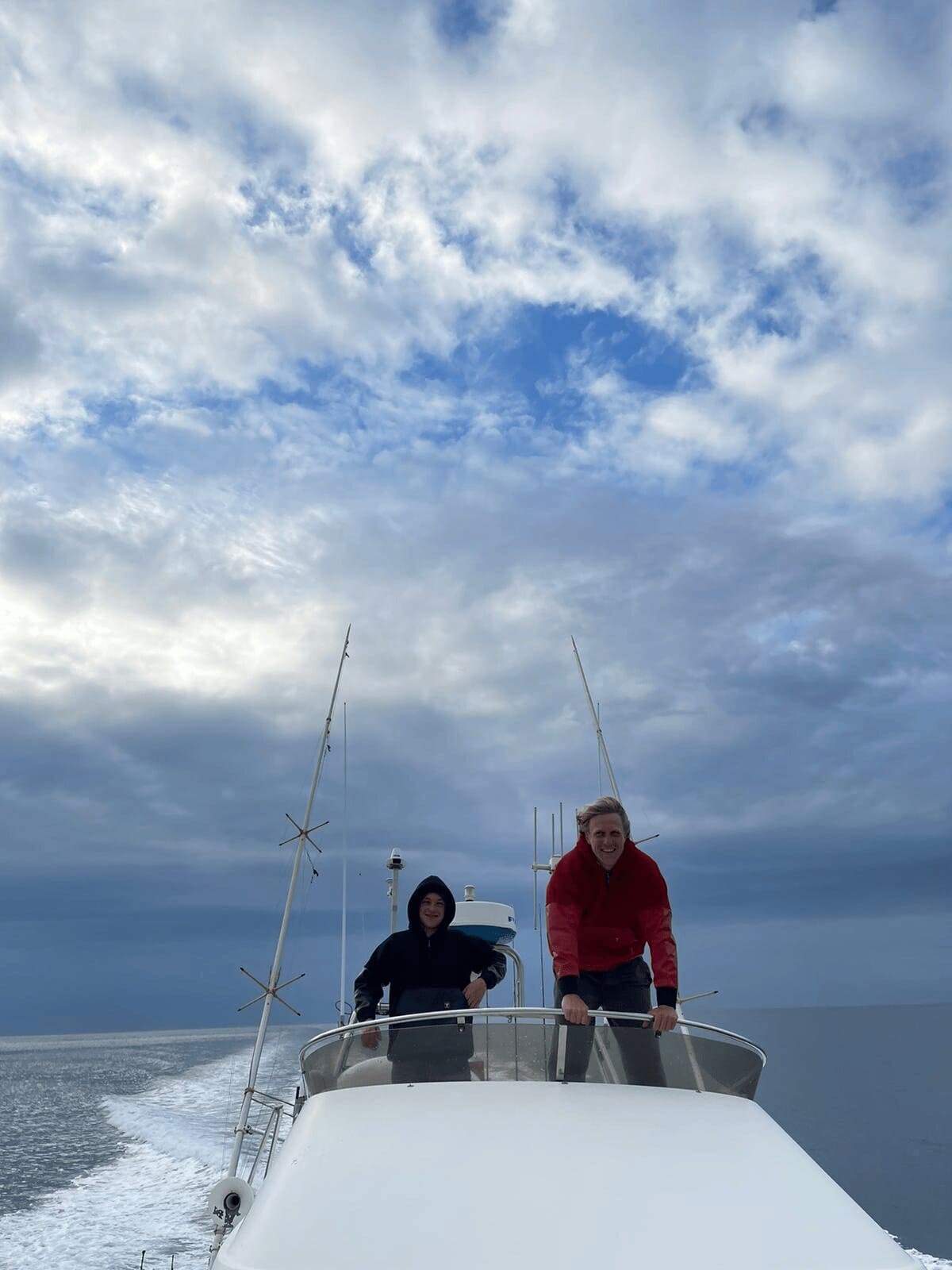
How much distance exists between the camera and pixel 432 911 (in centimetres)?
611

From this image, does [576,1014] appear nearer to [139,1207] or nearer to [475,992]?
[475,992]

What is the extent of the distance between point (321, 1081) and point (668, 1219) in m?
2.12

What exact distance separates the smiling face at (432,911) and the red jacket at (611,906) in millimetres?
904

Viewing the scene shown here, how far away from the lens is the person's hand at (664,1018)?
4.78 m

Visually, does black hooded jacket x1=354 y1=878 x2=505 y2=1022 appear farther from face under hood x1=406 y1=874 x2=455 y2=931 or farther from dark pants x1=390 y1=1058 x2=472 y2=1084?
dark pants x1=390 y1=1058 x2=472 y2=1084

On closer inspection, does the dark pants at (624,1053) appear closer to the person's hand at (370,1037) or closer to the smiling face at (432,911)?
the person's hand at (370,1037)

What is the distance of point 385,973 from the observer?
6109 mm

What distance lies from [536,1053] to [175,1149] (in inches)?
888

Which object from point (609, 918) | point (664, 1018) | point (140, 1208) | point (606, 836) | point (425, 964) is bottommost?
point (140, 1208)

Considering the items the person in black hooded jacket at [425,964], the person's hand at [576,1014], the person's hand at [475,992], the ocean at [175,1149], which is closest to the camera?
the person's hand at [576,1014]

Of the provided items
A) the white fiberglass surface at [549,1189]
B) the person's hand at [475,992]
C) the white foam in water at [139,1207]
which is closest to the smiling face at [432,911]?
the person's hand at [475,992]

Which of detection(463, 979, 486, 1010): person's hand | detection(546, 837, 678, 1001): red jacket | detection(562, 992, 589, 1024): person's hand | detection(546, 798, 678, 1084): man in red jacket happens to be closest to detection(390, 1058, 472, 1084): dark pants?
detection(562, 992, 589, 1024): person's hand

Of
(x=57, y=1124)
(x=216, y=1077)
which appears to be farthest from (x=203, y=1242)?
(x=216, y=1077)

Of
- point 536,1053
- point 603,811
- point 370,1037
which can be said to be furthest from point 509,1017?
point 603,811
